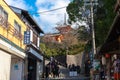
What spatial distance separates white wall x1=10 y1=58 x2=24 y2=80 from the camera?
28572 millimetres

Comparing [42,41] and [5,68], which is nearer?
[5,68]

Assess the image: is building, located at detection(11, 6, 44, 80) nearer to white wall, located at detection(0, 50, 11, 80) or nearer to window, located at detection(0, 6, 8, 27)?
window, located at detection(0, 6, 8, 27)

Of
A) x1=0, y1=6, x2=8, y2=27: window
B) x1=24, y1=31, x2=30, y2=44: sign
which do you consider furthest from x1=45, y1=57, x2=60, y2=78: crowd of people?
x1=0, y1=6, x2=8, y2=27: window

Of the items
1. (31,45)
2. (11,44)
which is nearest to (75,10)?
(31,45)

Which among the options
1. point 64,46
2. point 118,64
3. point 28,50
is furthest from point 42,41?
point 118,64

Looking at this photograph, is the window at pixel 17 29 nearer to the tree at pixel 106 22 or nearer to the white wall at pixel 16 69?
the white wall at pixel 16 69

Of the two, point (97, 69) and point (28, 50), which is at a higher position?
point (28, 50)

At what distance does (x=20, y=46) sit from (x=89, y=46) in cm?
1607

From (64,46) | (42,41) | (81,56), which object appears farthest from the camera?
(42,41)

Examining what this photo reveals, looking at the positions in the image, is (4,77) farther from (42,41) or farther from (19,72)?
(42,41)

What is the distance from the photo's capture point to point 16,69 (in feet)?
94.9

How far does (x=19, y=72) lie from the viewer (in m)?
28.9

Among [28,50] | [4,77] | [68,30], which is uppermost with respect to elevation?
[68,30]

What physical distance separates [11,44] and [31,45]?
24.8 ft
